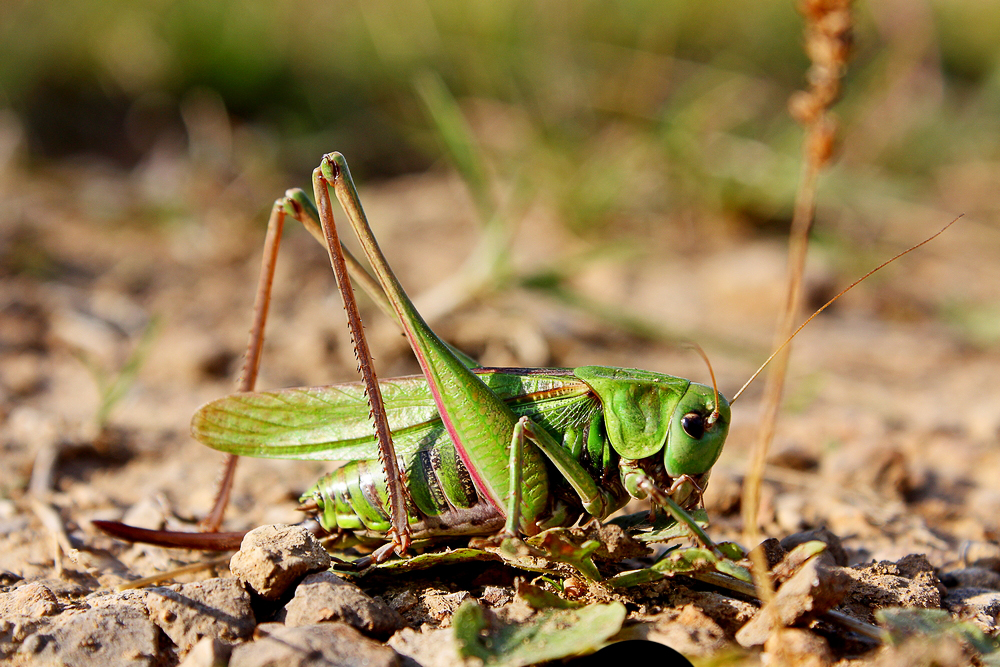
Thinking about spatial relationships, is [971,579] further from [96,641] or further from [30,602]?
[30,602]

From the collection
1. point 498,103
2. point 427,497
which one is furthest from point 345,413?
point 498,103

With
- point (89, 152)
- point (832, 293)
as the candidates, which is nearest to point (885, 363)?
point (832, 293)

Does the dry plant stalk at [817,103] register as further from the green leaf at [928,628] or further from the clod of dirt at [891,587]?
the green leaf at [928,628]

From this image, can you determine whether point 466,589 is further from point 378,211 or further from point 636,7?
point 636,7

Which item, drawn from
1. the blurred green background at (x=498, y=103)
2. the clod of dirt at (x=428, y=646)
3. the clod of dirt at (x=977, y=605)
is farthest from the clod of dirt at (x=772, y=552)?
the blurred green background at (x=498, y=103)

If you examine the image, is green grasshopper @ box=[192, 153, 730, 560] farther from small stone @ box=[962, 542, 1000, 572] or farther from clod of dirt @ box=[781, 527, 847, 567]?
small stone @ box=[962, 542, 1000, 572]

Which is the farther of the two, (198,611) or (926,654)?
(198,611)
